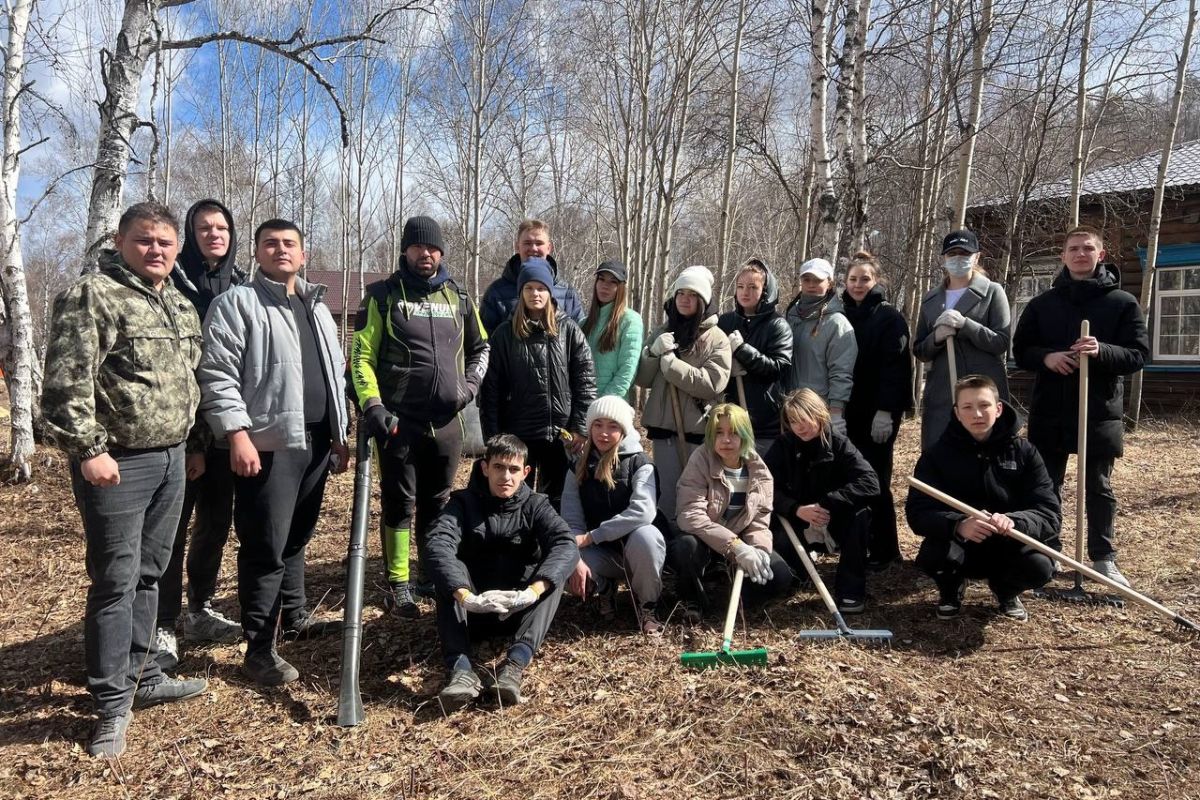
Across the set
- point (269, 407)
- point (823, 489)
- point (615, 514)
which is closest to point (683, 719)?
point (615, 514)

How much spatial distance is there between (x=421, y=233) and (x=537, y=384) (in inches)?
41.9

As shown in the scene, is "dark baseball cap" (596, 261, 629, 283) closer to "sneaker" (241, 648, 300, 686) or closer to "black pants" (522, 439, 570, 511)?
"black pants" (522, 439, 570, 511)

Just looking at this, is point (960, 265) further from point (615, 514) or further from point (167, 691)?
point (167, 691)

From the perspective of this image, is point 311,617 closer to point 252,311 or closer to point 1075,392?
point 252,311

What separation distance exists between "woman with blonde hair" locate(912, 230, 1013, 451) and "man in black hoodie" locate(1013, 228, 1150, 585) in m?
0.23

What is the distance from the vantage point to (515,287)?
16.4 feet

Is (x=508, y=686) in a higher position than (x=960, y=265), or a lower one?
lower

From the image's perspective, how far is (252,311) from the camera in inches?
137

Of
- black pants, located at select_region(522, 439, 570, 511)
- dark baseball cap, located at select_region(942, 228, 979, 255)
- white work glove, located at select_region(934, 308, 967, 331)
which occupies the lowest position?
Result: black pants, located at select_region(522, 439, 570, 511)

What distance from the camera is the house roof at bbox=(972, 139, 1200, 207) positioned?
1369cm

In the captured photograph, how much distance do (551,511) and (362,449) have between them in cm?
104

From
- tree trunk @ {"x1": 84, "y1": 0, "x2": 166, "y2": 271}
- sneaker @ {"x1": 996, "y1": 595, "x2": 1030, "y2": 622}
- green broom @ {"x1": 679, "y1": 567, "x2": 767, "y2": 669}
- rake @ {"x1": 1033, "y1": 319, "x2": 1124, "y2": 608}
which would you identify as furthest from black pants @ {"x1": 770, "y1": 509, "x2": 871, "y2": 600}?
tree trunk @ {"x1": 84, "y1": 0, "x2": 166, "y2": 271}

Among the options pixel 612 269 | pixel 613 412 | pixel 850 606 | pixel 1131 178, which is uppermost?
pixel 1131 178

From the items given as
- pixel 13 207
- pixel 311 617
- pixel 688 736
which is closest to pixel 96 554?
pixel 311 617
